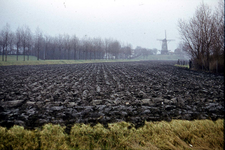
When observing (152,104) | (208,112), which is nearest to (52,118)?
(152,104)

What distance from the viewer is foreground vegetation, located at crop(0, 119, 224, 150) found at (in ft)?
9.21

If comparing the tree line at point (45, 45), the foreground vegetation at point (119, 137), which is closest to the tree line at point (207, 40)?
the foreground vegetation at point (119, 137)

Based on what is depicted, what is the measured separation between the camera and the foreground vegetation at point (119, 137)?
2.81m

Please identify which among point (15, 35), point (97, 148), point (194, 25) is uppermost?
point (15, 35)

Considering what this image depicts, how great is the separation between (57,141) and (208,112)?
14.4ft

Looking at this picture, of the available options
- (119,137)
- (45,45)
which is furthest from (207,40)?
(45,45)

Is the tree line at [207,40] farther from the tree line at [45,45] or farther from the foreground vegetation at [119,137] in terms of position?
the tree line at [45,45]

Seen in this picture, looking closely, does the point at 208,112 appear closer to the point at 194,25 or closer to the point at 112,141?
the point at 112,141

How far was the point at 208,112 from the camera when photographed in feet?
15.4

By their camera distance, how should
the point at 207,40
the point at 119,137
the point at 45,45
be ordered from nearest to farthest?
the point at 119,137 < the point at 207,40 < the point at 45,45

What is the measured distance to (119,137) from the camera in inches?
126

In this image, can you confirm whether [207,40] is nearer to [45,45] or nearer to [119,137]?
[119,137]

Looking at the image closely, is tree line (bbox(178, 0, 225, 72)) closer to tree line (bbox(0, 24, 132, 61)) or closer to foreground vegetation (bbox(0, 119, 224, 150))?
foreground vegetation (bbox(0, 119, 224, 150))

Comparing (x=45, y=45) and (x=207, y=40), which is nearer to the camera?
(x=207, y=40)
